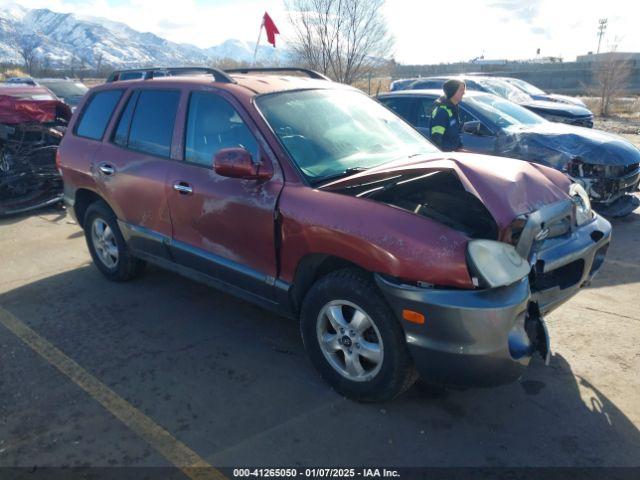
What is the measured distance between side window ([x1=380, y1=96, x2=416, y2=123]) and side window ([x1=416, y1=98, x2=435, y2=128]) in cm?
12

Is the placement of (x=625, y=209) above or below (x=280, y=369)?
above

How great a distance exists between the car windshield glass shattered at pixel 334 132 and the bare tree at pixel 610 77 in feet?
72.0

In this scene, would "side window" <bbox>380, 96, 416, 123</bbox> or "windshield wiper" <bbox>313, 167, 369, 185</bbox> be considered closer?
"windshield wiper" <bbox>313, 167, 369, 185</bbox>

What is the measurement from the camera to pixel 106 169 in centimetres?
452

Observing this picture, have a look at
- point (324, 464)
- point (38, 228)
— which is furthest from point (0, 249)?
point (324, 464)

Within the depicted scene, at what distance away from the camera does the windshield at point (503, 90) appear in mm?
12195

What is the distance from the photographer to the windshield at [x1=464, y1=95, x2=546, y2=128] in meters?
7.33

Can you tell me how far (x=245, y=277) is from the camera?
354 centimetres

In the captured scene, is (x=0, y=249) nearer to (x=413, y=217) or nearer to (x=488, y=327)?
(x=413, y=217)

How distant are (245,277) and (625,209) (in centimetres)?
534

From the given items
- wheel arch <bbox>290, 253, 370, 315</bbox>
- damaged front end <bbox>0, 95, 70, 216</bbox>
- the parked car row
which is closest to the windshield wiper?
wheel arch <bbox>290, 253, 370, 315</bbox>

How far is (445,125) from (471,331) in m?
4.14

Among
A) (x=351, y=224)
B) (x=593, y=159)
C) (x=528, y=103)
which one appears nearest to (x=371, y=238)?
(x=351, y=224)

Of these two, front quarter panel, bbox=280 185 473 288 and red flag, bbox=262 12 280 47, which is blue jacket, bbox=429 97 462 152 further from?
red flag, bbox=262 12 280 47
